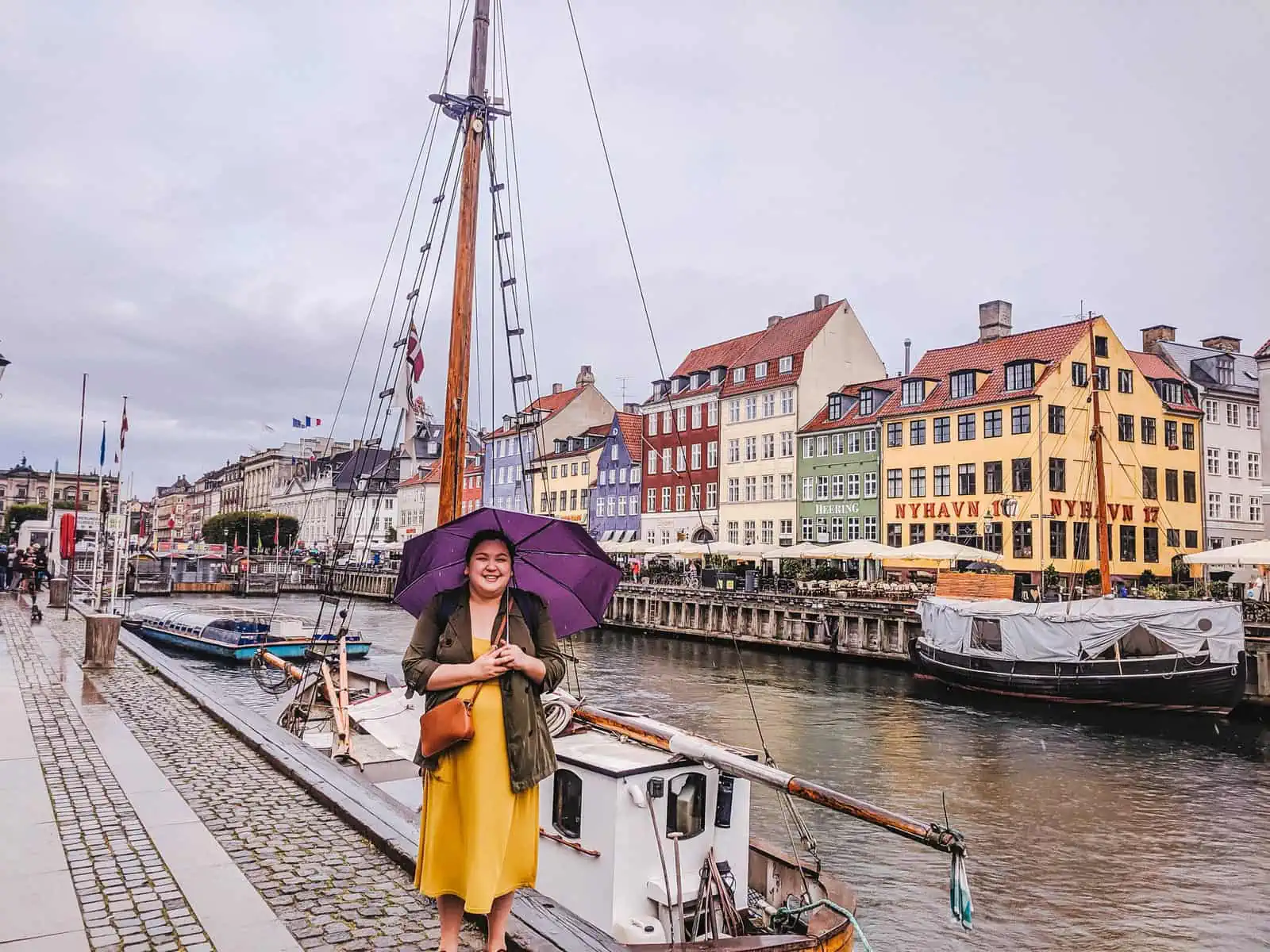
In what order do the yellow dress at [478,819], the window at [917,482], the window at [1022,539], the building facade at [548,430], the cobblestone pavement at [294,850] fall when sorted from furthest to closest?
the building facade at [548,430] < the window at [917,482] < the window at [1022,539] < the cobblestone pavement at [294,850] < the yellow dress at [478,819]

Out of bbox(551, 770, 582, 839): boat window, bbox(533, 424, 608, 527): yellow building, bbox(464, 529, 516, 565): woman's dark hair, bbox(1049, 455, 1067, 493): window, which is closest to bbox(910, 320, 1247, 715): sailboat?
bbox(1049, 455, 1067, 493): window

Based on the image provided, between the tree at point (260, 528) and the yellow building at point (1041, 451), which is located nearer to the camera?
the yellow building at point (1041, 451)

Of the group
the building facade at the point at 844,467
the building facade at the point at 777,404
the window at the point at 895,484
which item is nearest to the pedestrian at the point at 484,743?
the window at the point at 895,484

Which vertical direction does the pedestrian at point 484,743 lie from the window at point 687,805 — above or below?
above

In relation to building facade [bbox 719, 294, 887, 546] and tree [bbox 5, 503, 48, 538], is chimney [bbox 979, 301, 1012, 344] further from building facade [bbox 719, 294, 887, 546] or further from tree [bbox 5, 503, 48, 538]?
tree [bbox 5, 503, 48, 538]

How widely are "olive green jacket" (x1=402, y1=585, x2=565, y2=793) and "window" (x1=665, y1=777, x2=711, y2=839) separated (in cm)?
303

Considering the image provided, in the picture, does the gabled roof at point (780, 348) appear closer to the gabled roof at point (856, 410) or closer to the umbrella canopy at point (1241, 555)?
the gabled roof at point (856, 410)

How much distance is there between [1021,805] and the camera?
682 inches

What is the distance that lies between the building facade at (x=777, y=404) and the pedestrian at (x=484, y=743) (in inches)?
2103

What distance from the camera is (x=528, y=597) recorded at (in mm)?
4949

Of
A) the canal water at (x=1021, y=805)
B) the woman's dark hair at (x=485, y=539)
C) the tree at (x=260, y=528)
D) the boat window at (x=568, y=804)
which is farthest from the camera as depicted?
the tree at (x=260, y=528)

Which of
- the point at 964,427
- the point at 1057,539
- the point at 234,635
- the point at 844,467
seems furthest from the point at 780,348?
the point at 234,635

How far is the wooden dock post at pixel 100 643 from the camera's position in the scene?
19891 mm

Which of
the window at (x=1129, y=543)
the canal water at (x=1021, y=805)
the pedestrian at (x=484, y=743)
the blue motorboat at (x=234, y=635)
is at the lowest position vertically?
the canal water at (x=1021, y=805)
